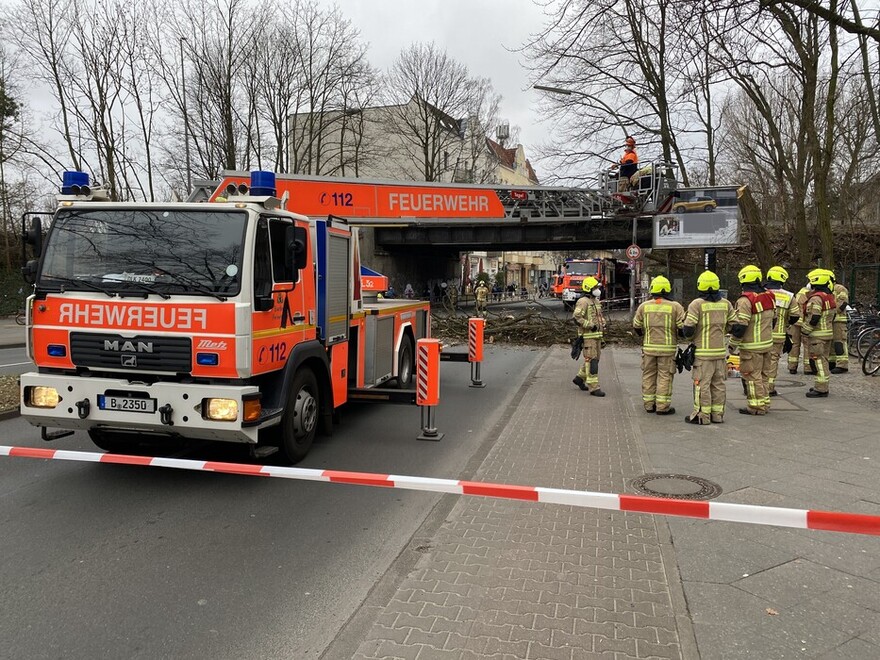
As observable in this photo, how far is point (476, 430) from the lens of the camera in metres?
7.73

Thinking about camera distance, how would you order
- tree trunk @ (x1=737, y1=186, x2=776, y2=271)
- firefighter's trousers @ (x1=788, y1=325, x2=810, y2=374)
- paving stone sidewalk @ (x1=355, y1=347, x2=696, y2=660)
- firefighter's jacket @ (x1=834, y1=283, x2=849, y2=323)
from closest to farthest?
paving stone sidewalk @ (x1=355, y1=347, x2=696, y2=660) → firefighter's jacket @ (x1=834, y1=283, x2=849, y2=323) → firefighter's trousers @ (x1=788, y1=325, x2=810, y2=374) → tree trunk @ (x1=737, y1=186, x2=776, y2=271)

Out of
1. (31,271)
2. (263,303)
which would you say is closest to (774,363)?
(263,303)

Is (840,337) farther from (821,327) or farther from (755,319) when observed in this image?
(755,319)

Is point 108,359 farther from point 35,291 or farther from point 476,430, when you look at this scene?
point 476,430

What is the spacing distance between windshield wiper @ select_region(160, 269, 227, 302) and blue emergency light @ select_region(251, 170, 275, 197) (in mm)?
996

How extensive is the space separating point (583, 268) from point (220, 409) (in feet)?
109

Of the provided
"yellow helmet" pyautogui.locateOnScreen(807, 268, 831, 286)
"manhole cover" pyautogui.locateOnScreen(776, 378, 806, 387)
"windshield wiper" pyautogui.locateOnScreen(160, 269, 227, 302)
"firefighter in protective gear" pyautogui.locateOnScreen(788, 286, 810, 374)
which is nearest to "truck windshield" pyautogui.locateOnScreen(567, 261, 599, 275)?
"firefighter in protective gear" pyautogui.locateOnScreen(788, 286, 810, 374)

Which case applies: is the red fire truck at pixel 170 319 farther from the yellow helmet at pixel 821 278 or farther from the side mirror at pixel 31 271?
the yellow helmet at pixel 821 278

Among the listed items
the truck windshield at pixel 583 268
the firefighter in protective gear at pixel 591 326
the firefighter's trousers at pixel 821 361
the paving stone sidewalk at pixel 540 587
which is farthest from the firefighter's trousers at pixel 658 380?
the truck windshield at pixel 583 268

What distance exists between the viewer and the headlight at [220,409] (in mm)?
4770

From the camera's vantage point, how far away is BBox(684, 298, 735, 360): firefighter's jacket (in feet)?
25.2

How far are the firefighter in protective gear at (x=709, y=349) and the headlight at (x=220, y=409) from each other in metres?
5.65

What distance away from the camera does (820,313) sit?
9.59m

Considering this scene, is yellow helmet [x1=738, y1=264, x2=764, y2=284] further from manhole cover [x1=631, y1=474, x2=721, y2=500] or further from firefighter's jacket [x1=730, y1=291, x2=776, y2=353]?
manhole cover [x1=631, y1=474, x2=721, y2=500]
